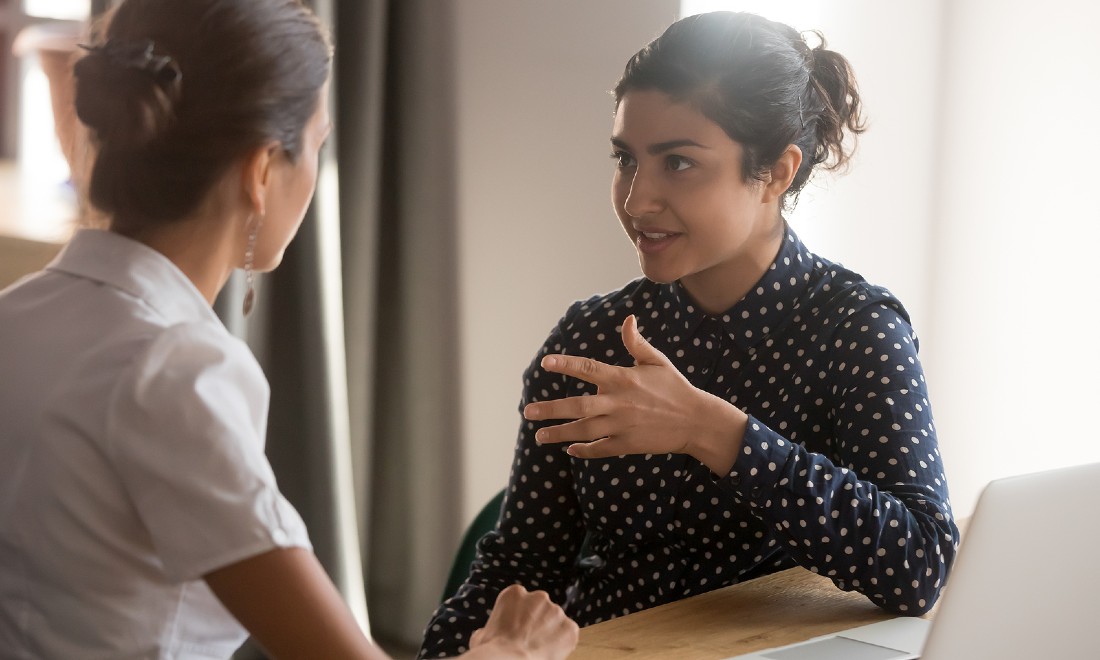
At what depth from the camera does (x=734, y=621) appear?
124 centimetres

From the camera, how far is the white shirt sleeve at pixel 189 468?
31.0 inches

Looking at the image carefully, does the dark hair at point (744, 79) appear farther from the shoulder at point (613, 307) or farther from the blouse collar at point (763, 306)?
the shoulder at point (613, 307)

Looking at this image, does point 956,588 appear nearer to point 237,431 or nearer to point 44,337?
point 237,431

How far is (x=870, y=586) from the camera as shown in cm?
127

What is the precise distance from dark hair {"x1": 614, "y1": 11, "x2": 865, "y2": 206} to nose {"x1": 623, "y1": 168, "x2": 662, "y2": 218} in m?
0.11

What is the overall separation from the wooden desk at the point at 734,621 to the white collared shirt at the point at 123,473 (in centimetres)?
43

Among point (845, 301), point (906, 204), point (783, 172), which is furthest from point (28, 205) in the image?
point (906, 204)

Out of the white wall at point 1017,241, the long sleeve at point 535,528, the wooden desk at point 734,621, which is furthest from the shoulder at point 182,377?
the white wall at point 1017,241

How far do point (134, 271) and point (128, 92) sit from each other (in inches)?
5.6

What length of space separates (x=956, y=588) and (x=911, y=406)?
1.91 ft

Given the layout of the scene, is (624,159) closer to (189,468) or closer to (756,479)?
(756,479)

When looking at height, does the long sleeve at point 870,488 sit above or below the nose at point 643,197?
below

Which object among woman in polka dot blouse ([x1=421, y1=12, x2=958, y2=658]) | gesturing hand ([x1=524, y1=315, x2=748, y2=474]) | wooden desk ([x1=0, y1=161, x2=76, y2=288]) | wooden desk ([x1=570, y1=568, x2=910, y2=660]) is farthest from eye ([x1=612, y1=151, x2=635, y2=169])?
wooden desk ([x1=0, y1=161, x2=76, y2=288])

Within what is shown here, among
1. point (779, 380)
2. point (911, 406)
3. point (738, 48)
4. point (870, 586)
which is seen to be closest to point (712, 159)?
point (738, 48)
